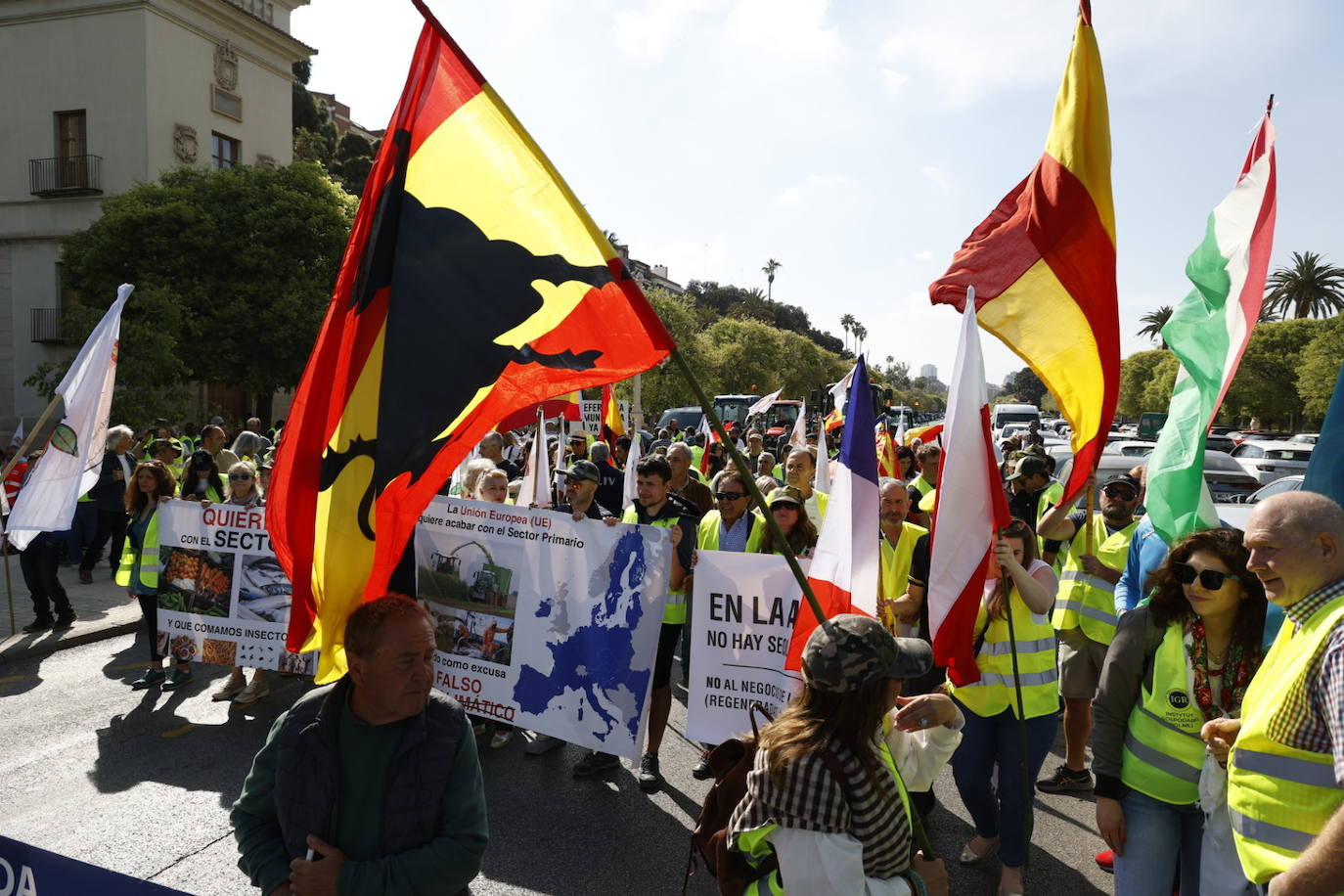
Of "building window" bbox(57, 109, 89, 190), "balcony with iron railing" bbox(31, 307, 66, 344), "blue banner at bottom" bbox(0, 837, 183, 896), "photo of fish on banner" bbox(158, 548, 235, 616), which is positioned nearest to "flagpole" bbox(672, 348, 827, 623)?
"blue banner at bottom" bbox(0, 837, 183, 896)

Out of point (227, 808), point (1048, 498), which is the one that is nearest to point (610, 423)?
point (1048, 498)

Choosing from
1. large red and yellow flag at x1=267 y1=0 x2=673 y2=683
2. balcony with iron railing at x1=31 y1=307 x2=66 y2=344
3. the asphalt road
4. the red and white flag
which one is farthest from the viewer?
balcony with iron railing at x1=31 y1=307 x2=66 y2=344

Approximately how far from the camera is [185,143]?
95.8 feet

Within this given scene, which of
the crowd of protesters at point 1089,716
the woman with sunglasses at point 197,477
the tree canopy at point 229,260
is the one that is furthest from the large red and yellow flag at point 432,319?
the tree canopy at point 229,260

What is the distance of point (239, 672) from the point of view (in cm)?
691

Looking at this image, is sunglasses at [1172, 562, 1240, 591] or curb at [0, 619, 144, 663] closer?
sunglasses at [1172, 562, 1240, 591]

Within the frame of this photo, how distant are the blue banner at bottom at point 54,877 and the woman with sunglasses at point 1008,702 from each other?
3288 mm

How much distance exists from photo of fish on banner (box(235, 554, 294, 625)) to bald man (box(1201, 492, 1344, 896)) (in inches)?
228

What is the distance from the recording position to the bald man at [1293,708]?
2137 millimetres

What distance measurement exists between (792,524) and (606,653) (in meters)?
1.29

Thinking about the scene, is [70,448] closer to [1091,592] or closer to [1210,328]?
[1091,592]

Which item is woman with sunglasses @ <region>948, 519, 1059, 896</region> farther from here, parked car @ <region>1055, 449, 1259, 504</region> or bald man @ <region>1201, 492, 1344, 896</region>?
parked car @ <region>1055, 449, 1259, 504</region>

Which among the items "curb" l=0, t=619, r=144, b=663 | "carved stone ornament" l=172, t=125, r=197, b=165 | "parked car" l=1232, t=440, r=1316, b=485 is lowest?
"curb" l=0, t=619, r=144, b=663

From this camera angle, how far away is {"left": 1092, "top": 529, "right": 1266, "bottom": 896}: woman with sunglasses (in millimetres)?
2867
